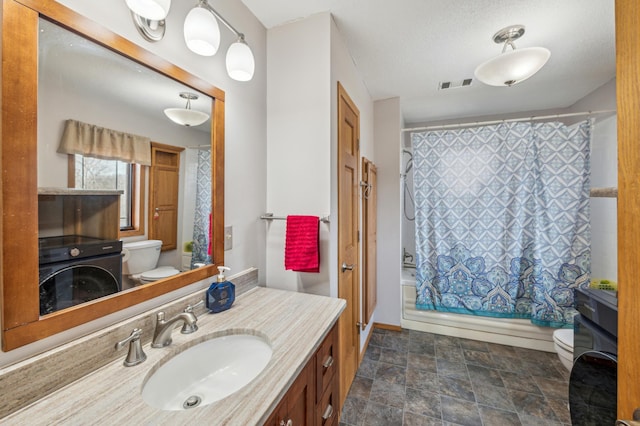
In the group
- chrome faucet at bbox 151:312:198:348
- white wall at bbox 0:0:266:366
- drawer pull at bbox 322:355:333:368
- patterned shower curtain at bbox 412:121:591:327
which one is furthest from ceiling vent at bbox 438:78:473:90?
chrome faucet at bbox 151:312:198:348

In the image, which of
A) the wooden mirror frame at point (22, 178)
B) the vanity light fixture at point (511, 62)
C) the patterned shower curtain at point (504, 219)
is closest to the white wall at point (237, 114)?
the wooden mirror frame at point (22, 178)

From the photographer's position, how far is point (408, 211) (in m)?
3.38

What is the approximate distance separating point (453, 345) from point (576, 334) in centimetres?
122

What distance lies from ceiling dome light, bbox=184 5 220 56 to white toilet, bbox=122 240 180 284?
2.64 feet

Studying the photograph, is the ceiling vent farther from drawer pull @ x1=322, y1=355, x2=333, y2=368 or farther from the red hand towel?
drawer pull @ x1=322, y1=355, x2=333, y2=368

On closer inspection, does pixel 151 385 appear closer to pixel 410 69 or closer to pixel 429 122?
pixel 410 69

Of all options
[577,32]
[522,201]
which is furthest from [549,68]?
[522,201]

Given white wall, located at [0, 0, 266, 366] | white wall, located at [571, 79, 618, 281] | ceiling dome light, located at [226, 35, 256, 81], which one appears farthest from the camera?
white wall, located at [571, 79, 618, 281]

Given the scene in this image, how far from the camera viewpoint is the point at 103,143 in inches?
31.2

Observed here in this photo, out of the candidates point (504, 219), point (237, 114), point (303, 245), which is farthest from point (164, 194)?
point (504, 219)

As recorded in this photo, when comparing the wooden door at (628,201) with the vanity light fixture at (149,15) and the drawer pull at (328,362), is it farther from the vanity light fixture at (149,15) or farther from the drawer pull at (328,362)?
the vanity light fixture at (149,15)

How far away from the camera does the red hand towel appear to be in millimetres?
1383

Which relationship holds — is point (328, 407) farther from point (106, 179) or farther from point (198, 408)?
point (106, 179)

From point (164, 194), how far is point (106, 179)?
0.21 m
